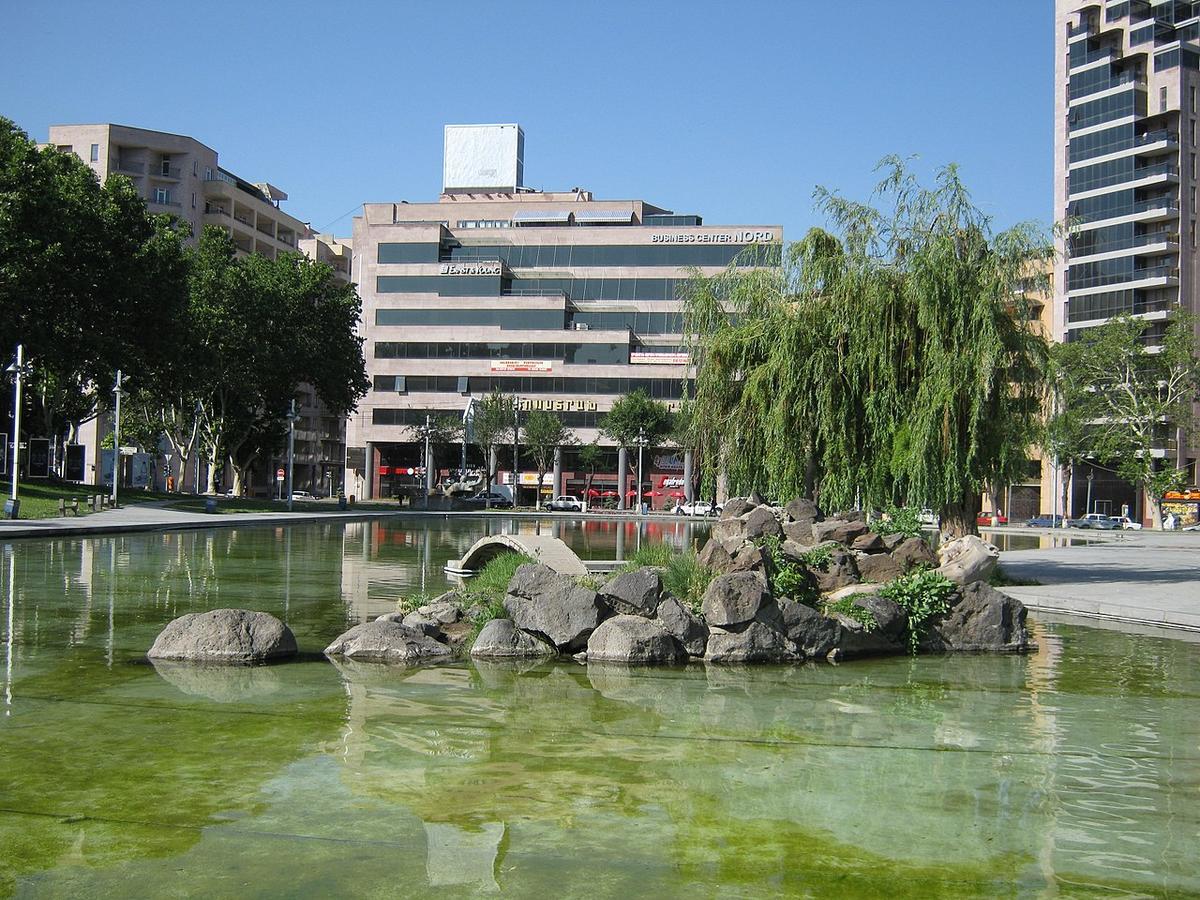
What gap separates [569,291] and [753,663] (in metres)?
88.2

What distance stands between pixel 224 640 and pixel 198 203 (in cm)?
9407

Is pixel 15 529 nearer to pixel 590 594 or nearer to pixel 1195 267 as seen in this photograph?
pixel 590 594

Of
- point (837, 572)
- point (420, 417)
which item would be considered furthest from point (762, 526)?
point (420, 417)

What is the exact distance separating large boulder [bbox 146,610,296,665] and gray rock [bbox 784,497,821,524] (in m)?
9.06

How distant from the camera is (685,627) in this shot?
12875 millimetres

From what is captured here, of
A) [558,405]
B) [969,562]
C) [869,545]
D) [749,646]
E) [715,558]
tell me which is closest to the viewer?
[749,646]

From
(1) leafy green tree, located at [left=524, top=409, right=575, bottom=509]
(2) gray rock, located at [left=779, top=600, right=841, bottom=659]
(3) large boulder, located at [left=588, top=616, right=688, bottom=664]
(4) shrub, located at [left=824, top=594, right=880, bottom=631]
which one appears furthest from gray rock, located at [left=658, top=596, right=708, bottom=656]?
(1) leafy green tree, located at [left=524, top=409, right=575, bottom=509]

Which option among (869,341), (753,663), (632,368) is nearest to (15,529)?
(869,341)

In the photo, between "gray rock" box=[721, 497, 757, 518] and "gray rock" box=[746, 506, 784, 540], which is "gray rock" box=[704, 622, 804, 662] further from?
"gray rock" box=[721, 497, 757, 518]

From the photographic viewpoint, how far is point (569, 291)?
3907 inches

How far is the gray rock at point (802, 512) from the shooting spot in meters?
18.2

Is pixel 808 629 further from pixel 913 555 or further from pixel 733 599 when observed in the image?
pixel 913 555

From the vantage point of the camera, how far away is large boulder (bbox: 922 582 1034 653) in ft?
46.4

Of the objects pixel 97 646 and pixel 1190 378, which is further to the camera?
pixel 1190 378
